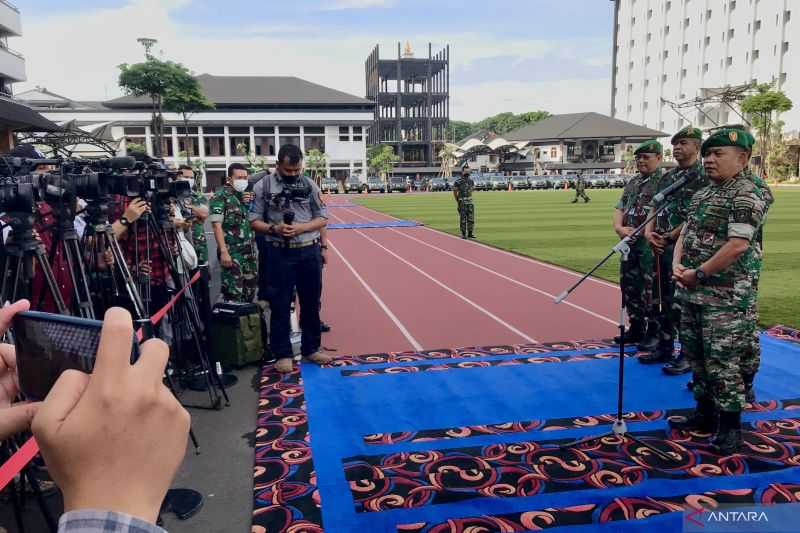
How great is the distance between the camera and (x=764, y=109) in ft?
153

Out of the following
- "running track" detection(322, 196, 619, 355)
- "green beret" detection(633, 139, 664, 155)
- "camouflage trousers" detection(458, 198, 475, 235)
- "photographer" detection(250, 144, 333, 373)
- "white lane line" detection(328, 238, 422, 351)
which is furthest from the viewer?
"camouflage trousers" detection(458, 198, 475, 235)

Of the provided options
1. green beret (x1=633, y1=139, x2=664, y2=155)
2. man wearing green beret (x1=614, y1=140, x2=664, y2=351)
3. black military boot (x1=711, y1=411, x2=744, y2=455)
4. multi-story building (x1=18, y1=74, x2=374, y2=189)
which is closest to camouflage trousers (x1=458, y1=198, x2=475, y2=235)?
man wearing green beret (x1=614, y1=140, x2=664, y2=351)

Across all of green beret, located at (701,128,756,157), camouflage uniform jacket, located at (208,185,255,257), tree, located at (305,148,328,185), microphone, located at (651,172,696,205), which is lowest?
camouflage uniform jacket, located at (208,185,255,257)

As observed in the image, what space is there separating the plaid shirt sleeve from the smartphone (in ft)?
0.87

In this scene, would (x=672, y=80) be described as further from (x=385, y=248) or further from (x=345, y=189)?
(x=385, y=248)

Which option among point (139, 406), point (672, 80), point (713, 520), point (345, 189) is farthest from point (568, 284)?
point (672, 80)

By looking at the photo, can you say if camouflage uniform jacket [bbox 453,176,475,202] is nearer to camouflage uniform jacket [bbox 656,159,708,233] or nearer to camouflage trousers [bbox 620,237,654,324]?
camouflage trousers [bbox 620,237,654,324]

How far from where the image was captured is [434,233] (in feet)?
55.7

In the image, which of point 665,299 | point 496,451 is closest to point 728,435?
point 496,451

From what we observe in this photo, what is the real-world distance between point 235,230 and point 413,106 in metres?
78.9

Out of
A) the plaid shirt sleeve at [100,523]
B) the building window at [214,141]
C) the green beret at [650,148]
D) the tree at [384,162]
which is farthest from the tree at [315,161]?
the plaid shirt sleeve at [100,523]

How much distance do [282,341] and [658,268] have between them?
353cm

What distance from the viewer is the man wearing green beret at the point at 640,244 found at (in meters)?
5.44

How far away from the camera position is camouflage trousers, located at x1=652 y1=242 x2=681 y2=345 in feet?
17.4
